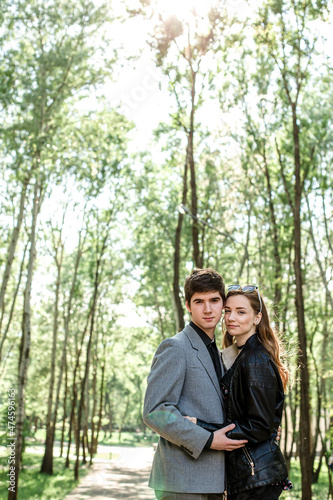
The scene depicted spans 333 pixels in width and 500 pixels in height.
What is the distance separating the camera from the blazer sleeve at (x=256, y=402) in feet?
9.64

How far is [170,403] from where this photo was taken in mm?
2992

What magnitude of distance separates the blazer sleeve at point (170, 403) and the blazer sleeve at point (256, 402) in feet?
0.72

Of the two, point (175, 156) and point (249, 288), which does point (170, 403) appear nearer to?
point (249, 288)

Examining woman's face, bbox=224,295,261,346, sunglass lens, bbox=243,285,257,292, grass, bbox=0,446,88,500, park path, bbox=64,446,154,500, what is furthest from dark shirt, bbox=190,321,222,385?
park path, bbox=64,446,154,500

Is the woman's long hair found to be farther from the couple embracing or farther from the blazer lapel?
the blazer lapel

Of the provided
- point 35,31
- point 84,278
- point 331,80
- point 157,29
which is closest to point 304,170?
point 331,80

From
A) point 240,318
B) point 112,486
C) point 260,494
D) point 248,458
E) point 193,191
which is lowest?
point 112,486

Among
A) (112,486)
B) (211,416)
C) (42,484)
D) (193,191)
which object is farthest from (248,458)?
(112,486)

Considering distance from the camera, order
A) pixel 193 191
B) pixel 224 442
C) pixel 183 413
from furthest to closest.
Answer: pixel 193 191 → pixel 183 413 → pixel 224 442

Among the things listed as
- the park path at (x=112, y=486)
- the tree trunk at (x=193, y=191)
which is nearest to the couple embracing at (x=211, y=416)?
the tree trunk at (x=193, y=191)

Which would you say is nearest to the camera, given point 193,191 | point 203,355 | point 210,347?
point 203,355

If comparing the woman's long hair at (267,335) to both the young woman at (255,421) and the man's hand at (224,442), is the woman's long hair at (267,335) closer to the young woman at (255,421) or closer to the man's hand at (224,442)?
the young woman at (255,421)

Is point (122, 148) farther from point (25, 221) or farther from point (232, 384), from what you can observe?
point (232, 384)

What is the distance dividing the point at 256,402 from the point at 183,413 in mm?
428
